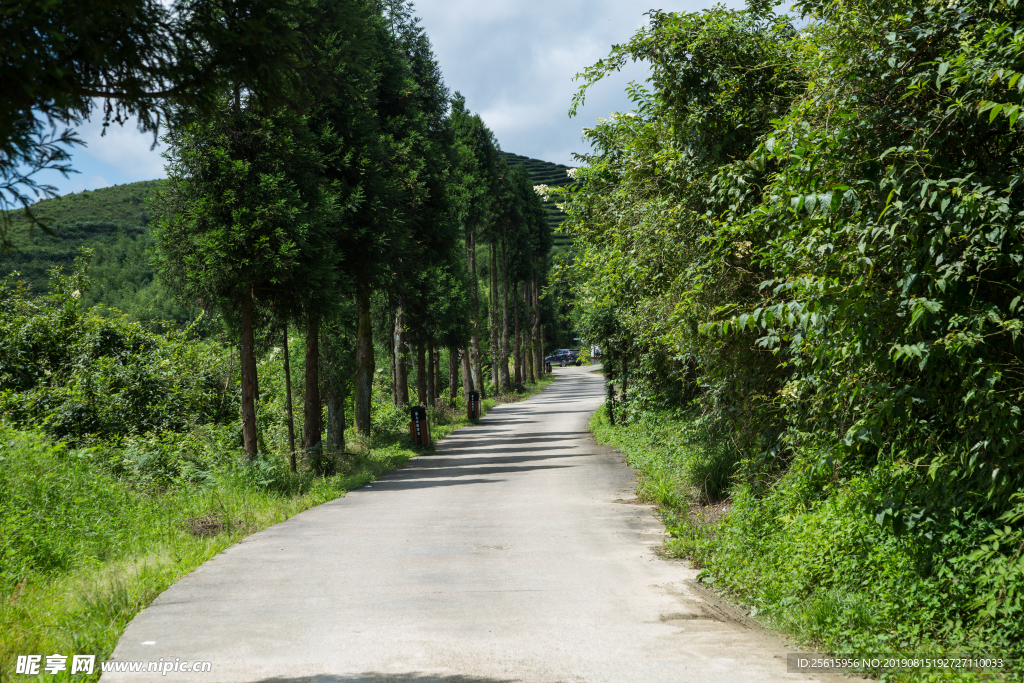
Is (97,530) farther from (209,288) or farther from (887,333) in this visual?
(887,333)

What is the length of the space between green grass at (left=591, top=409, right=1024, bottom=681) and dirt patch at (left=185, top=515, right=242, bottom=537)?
6090 mm

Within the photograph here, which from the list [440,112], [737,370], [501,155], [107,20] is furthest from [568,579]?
[501,155]

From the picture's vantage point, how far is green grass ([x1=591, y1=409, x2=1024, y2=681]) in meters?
5.23

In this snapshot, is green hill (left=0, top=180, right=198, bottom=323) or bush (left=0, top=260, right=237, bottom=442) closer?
bush (left=0, top=260, right=237, bottom=442)

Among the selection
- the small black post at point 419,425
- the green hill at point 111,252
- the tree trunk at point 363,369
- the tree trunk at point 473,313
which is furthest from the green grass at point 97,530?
the green hill at point 111,252

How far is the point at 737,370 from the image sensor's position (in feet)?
31.4

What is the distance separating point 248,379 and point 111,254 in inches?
3776

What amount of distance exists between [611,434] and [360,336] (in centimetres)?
787

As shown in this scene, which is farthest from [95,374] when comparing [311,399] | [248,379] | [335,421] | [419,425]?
[419,425]

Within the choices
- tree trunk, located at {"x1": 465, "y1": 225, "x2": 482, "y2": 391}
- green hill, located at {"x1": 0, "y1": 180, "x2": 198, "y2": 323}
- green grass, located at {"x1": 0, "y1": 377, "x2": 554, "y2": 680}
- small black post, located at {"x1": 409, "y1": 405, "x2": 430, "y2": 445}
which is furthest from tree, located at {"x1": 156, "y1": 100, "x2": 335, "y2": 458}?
green hill, located at {"x1": 0, "y1": 180, "x2": 198, "y2": 323}

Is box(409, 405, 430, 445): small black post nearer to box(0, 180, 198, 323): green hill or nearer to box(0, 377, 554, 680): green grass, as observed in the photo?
box(0, 377, 554, 680): green grass

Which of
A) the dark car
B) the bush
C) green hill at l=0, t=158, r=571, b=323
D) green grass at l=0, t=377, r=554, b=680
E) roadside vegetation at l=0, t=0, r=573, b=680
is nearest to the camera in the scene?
roadside vegetation at l=0, t=0, r=573, b=680

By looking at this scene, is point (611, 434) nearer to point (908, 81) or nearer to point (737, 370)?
point (737, 370)

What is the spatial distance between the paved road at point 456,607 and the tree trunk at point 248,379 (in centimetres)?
347
